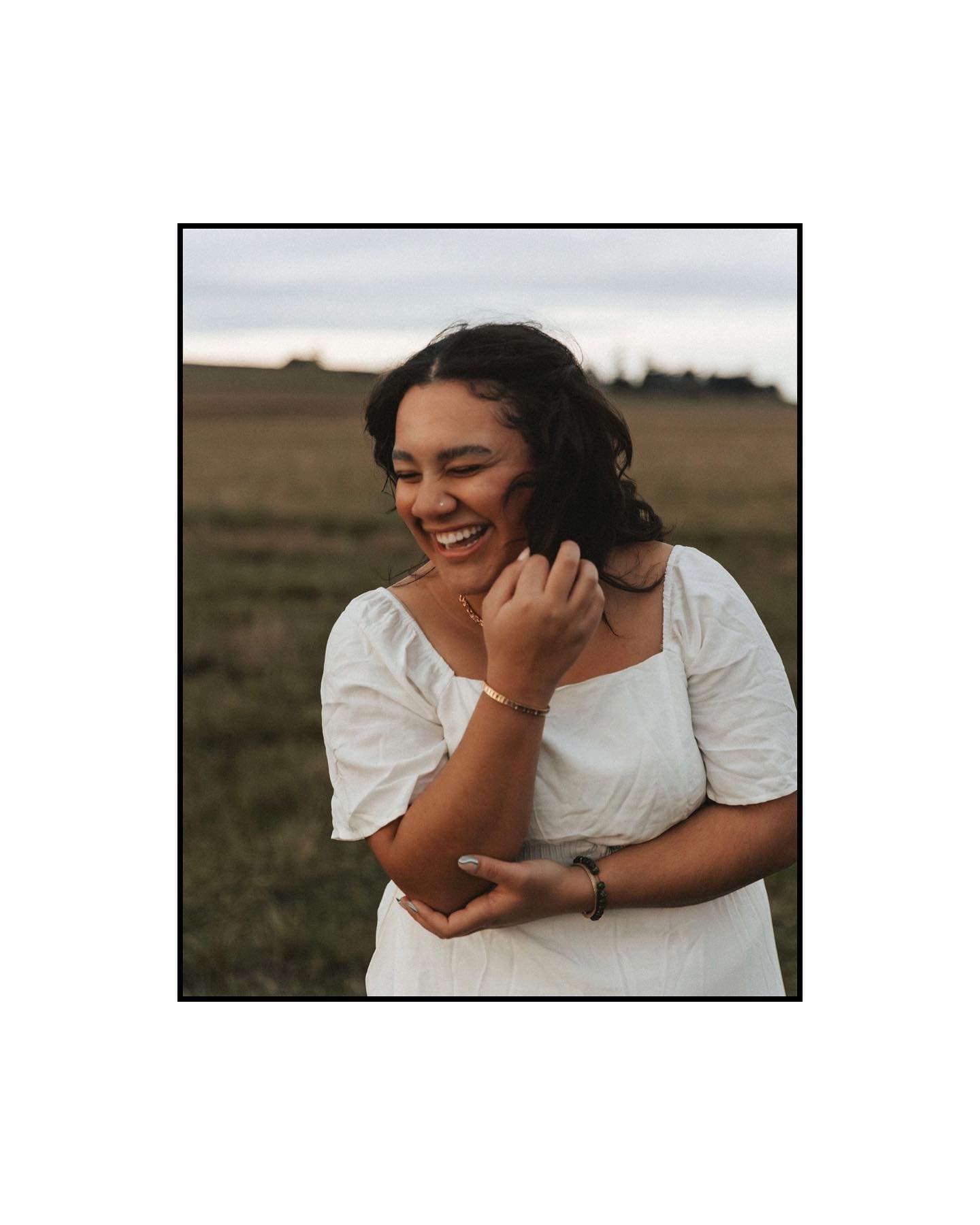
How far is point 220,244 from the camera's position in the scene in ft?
9.39

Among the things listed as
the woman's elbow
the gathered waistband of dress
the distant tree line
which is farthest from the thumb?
the distant tree line

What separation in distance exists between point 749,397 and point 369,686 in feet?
4.29

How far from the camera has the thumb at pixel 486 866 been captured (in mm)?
2080

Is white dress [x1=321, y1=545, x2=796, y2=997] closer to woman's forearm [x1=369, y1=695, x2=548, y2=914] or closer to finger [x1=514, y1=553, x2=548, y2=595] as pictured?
woman's forearm [x1=369, y1=695, x2=548, y2=914]

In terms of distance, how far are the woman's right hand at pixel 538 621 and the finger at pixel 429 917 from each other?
455 millimetres

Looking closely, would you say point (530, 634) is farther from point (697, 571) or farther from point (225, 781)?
point (225, 781)

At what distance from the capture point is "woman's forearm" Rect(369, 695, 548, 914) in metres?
2.01

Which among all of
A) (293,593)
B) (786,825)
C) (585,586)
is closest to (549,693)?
(585,586)

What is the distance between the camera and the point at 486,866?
6.83 feet

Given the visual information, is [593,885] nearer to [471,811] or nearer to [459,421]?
[471,811]

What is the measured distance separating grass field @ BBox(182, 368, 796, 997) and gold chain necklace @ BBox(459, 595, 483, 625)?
10.3 inches

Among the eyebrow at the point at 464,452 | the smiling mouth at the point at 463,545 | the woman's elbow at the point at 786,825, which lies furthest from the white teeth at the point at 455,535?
the woman's elbow at the point at 786,825

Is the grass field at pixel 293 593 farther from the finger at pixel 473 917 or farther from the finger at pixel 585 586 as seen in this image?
the finger at pixel 473 917
